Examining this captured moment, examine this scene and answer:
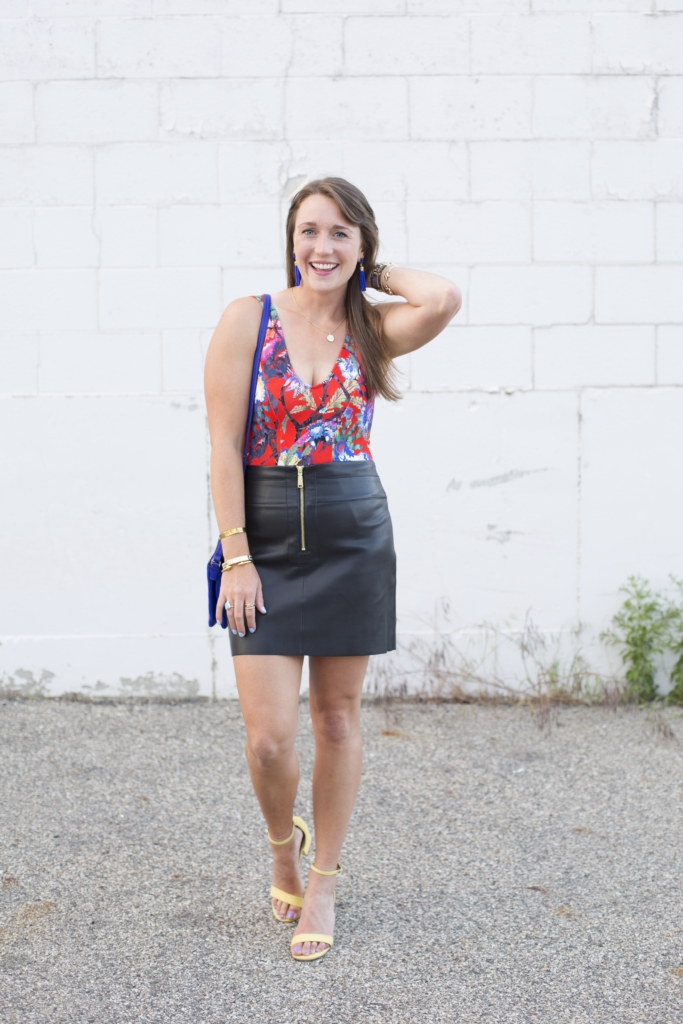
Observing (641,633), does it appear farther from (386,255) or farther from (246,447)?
(246,447)

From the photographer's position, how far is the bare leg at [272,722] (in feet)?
8.34

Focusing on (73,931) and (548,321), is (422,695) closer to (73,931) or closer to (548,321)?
(548,321)

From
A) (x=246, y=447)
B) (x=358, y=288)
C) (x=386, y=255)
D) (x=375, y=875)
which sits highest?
(x=386, y=255)

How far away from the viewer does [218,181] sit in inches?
181

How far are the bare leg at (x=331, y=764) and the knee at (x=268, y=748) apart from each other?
14cm

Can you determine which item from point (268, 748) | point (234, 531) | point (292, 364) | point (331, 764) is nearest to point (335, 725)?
point (331, 764)

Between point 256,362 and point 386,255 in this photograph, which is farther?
point 386,255

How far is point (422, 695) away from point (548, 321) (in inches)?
76.4

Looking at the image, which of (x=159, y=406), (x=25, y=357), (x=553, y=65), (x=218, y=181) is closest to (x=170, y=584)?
(x=159, y=406)

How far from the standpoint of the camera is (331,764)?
8.86 feet

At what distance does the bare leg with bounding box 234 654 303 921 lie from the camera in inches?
100

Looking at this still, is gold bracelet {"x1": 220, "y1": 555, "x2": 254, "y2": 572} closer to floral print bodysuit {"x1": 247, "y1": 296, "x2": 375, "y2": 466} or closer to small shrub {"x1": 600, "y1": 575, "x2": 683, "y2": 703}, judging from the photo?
floral print bodysuit {"x1": 247, "y1": 296, "x2": 375, "y2": 466}

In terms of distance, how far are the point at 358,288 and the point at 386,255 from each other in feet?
6.51

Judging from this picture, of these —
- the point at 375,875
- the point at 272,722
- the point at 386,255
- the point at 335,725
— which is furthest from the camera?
the point at 386,255
